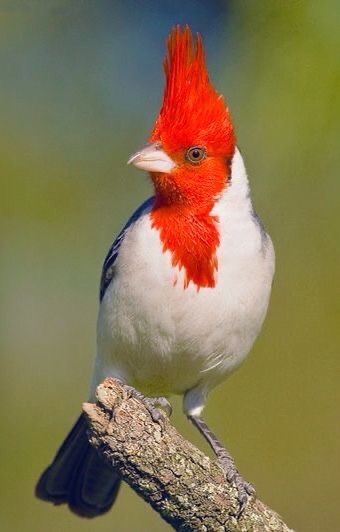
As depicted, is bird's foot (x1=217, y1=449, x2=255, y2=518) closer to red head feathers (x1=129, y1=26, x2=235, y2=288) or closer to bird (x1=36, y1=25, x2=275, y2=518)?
bird (x1=36, y1=25, x2=275, y2=518)

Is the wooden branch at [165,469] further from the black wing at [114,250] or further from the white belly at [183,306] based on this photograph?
the black wing at [114,250]

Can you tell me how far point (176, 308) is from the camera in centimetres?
417

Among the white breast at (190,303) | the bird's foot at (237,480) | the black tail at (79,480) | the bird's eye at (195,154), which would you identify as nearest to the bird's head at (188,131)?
the bird's eye at (195,154)

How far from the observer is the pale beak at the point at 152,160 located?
414 centimetres

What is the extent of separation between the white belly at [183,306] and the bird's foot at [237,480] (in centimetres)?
38

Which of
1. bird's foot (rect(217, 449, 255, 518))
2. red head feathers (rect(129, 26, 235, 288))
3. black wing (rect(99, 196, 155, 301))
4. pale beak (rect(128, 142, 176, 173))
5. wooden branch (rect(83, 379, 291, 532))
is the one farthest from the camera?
black wing (rect(99, 196, 155, 301))

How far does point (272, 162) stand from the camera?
14.5ft

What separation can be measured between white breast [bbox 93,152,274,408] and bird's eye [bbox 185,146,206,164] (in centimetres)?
17

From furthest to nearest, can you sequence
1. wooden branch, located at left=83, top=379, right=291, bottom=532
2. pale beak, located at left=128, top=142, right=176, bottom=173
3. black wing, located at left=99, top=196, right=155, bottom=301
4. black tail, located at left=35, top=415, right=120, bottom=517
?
black tail, located at left=35, top=415, right=120, bottom=517, black wing, located at left=99, top=196, right=155, bottom=301, pale beak, located at left=128, top=142, right=176, bottom=173, wooden branch, located at left=83, top=379, right=291, bottom=532

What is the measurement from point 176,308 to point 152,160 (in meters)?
0.58

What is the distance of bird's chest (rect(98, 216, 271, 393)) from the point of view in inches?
165

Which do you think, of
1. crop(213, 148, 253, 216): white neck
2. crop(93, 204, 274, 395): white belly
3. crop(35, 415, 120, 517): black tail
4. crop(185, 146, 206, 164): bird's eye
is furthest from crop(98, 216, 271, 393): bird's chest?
crop(35, 415, 120, 517): black tail

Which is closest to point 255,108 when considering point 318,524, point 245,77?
point 245,77

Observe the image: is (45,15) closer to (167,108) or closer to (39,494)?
(167,108)
